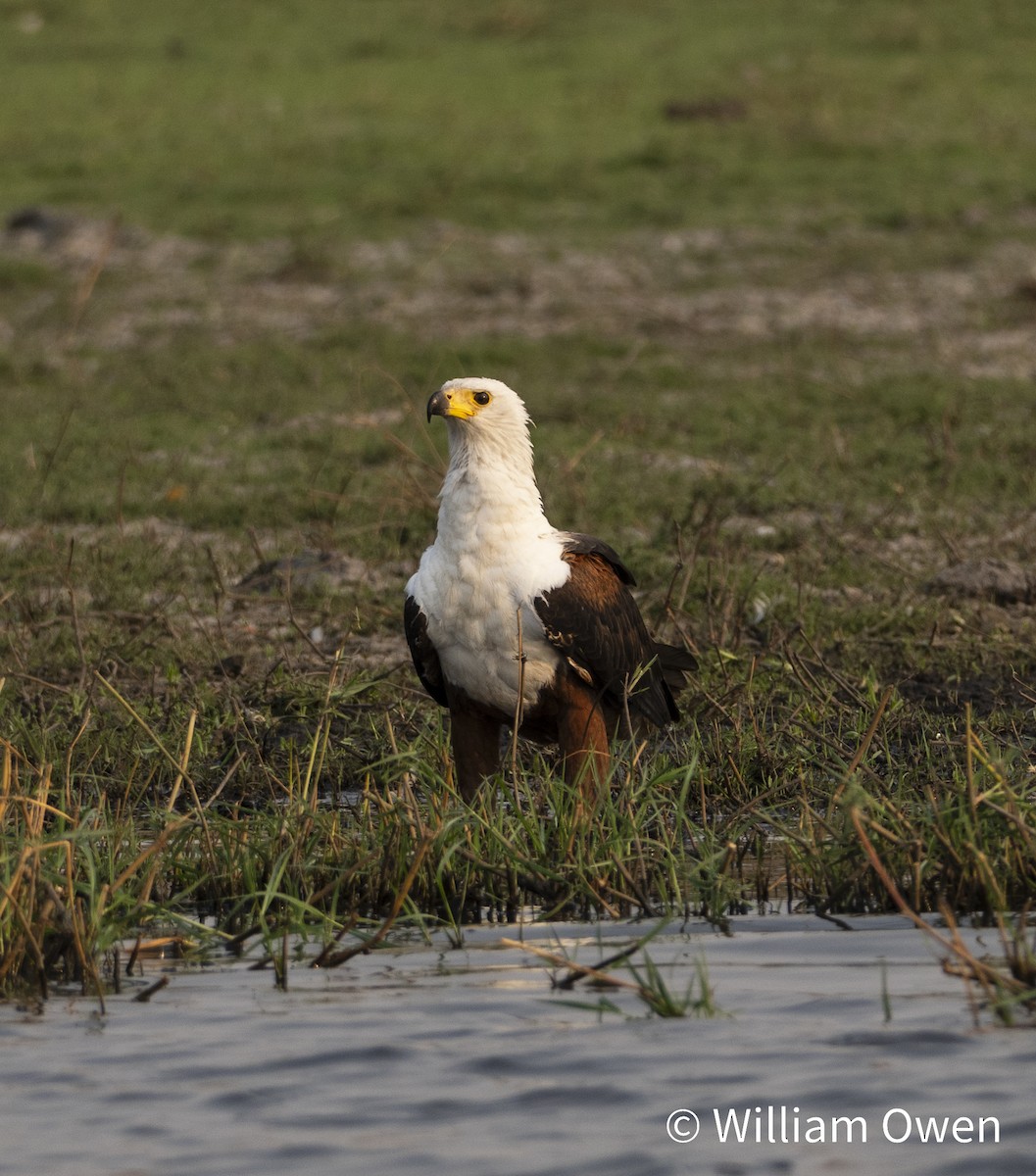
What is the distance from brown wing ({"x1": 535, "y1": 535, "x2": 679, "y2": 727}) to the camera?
5652 millimetres

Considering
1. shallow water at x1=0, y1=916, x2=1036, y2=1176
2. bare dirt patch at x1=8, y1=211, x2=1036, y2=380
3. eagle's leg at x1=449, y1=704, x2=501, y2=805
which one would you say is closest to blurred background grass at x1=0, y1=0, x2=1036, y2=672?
bare dirt patch at x1=8, y1=211, x2=1036, y2=380

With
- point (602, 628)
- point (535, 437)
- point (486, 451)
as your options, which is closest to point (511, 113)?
point (535, 437)

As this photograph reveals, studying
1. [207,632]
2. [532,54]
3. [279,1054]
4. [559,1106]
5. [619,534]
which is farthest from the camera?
[532,54]

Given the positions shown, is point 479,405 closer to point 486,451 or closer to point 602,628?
point 486,451

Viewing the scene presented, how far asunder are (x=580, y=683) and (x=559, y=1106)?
6.60 ft

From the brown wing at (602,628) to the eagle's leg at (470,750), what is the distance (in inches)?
12.6

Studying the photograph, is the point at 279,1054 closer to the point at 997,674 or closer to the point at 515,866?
the point at 515,866

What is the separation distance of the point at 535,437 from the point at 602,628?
5.61 metres

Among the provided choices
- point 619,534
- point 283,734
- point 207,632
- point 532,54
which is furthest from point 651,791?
point 532,54

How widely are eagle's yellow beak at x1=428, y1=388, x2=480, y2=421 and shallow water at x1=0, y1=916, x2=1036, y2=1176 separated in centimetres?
161

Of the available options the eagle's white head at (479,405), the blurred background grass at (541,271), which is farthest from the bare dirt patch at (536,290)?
the eagle's white head at (479,405)

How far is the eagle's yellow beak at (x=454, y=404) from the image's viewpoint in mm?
5793

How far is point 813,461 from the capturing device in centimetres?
1076

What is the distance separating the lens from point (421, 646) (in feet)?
18.9
